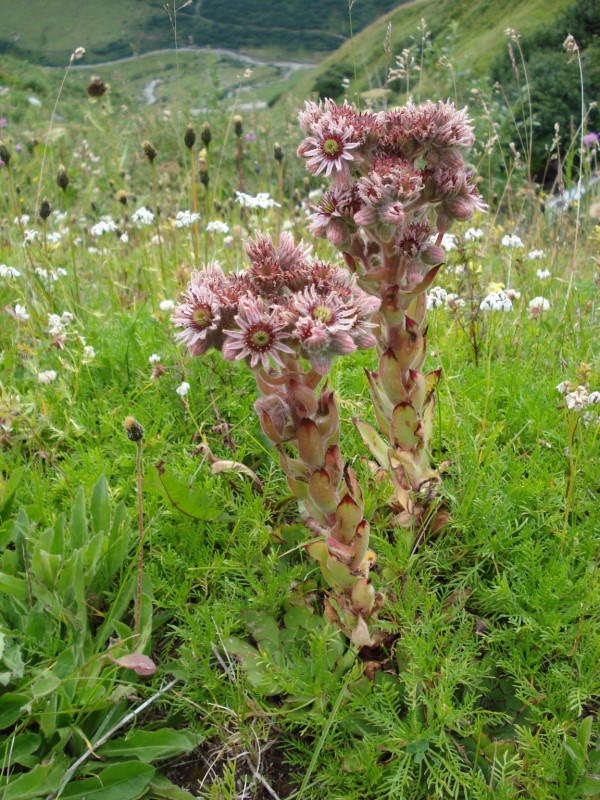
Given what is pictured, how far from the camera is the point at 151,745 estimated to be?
1740mm

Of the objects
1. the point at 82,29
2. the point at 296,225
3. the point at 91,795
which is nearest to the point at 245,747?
the point at 91,795

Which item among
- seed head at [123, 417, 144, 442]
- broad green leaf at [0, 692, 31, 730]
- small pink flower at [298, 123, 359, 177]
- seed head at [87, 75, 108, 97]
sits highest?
seed head at [87, 75, 108, 97]

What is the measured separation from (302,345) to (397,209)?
0.55m

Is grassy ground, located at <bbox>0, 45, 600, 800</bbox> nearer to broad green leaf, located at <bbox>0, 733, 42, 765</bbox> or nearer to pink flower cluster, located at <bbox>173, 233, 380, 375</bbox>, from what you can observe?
broad green leaf, located at <bbox>0, 733, 42, 765</bbox>

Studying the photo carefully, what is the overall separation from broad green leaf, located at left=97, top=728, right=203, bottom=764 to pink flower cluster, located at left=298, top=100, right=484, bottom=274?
5.05 ft

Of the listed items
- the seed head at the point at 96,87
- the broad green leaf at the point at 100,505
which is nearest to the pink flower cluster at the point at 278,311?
the broad green leaf at the point at 100,505

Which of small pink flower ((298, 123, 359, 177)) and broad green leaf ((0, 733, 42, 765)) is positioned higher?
small pink flower ((298, 123, 359, 177))

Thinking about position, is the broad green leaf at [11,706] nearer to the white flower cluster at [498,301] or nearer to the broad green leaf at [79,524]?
the broad green leaf at [79,524]

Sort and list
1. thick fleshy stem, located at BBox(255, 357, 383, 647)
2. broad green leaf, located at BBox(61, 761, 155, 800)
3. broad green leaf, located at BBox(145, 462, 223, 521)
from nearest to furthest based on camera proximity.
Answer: thick fleshy stem, located at BBox(255, 357, 383, 647) → broad green leaf, located at BBox(61, 761, 155, 800) → broad green leaf, located at BBox(145, 462, 223, 521)

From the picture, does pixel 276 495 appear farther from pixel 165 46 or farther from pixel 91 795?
pixel 165 46

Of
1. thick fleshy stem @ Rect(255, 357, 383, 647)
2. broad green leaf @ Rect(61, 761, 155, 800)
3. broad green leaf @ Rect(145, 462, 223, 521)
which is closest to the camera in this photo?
thick fleshy stem @ Rect(255, 357, 383, 647)

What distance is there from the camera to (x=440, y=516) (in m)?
2.18

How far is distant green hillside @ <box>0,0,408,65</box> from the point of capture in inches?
3221

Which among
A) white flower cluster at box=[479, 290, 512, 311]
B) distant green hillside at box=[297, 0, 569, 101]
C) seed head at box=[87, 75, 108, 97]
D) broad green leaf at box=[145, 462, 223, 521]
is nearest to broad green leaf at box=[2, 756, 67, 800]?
broad green leaf at box=[145, 462, 223, 521]
